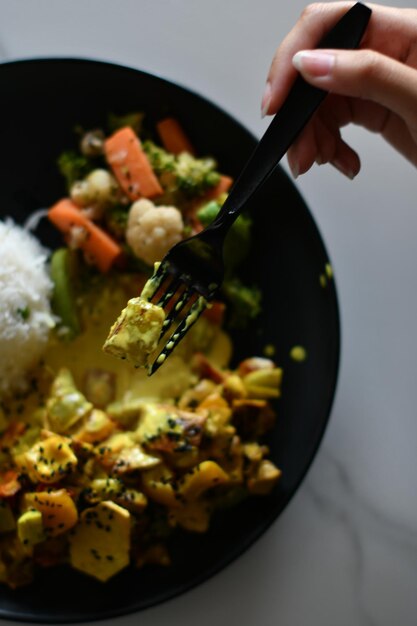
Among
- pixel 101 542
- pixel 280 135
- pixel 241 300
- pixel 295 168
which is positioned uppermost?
pixel 280 135

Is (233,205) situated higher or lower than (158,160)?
higher

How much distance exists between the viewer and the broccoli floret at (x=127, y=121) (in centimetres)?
281

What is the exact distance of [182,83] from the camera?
292 cm

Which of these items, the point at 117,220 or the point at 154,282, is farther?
the point at 117,220

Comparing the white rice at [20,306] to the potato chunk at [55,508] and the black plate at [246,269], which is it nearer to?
the black plate at [246,269]

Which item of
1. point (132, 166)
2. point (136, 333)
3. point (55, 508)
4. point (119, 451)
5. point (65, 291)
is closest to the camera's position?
point (136, 333)

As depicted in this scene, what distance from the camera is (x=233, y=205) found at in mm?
2160

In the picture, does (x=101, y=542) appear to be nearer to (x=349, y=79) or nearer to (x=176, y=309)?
(x=176, y=309)

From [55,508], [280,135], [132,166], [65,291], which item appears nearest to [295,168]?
[280,135]

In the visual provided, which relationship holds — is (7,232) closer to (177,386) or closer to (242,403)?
(177,386)

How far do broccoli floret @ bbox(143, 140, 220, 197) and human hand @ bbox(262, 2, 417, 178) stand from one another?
1.22ft

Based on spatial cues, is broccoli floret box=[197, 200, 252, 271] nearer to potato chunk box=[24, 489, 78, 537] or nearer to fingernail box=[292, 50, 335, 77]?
fingernail box=[292, 50, 335, 77]

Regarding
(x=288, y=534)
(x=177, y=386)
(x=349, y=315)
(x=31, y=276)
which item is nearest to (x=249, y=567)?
(x=288, y=534)

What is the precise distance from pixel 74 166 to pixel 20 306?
569 millimetres
